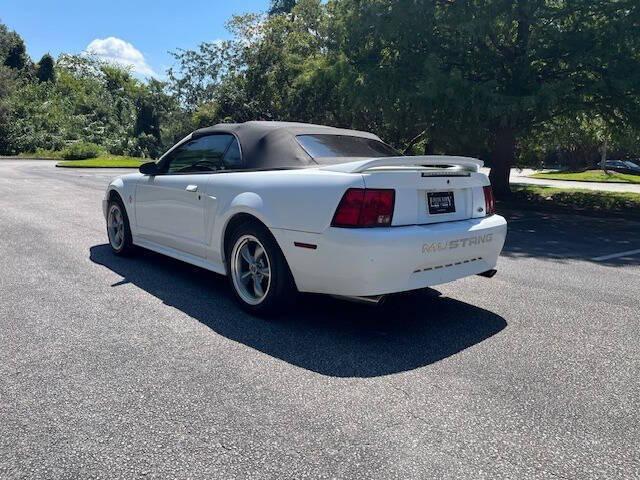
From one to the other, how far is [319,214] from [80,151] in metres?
42.8

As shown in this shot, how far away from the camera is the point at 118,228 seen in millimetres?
6797

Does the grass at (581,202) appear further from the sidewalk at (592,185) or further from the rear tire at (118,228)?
the rear tire at (118,228)

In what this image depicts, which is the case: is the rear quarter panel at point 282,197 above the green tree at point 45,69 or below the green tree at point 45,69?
below

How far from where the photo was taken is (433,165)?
4586mm

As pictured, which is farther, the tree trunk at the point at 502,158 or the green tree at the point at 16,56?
the green tree at the point at 16,56

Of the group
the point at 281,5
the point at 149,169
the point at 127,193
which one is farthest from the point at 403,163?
the point at 281,5

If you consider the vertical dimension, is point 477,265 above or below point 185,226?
below

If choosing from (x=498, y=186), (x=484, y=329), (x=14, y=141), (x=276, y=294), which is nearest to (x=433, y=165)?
(x=484, y=329)

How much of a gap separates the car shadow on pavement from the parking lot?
2cm

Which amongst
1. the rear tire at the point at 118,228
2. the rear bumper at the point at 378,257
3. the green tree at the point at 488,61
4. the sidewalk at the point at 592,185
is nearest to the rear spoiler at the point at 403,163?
the rear bumper at the point at 378,257

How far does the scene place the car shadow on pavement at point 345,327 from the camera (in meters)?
3.73

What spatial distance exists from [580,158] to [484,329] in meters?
59.3

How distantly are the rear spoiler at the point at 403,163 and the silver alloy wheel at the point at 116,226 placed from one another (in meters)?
3.38

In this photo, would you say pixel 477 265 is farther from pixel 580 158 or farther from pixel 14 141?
pixel 580 158
